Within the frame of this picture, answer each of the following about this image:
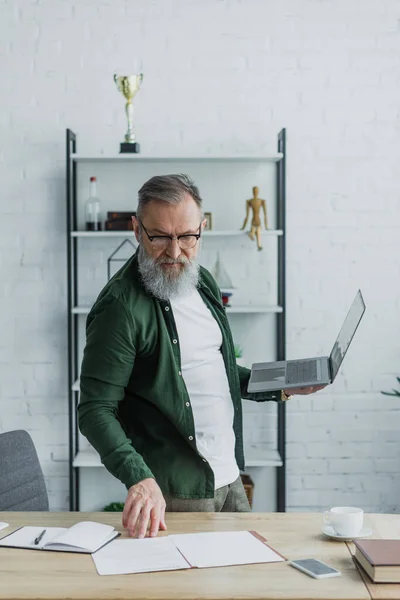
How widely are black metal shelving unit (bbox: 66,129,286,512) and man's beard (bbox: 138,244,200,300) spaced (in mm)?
1526

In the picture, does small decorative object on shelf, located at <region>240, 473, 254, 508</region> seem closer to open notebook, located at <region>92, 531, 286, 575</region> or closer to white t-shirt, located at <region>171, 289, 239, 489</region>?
white t-shirt, located at <region>171, 289, 239, 489</region>

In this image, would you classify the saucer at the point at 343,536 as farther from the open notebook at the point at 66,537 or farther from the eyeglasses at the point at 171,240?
the eyeglasses at the point at 171,240

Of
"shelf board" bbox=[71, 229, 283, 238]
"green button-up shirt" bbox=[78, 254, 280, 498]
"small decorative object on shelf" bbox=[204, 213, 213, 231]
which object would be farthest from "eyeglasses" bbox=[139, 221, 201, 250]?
"small decorative object on shelf" bbox=[204, 213, 213, 231]

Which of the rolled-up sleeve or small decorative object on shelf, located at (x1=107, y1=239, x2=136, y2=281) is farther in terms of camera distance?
small decorative object on shelf, located at (x1=107, y1=239, x2=136, y2=281)

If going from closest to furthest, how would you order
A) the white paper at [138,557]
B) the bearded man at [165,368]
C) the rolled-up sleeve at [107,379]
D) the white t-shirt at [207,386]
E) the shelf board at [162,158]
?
the white paper at [138,557], the rolled-up sleeve at [107,379], the bearded man at [165,368], the white t-shirt at [207,386], the shelf board at [162,158]

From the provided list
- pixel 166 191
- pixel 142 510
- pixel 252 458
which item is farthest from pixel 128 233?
pixel 142 510

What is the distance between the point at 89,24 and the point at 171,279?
7.10 ft

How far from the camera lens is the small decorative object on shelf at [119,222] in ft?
12.1

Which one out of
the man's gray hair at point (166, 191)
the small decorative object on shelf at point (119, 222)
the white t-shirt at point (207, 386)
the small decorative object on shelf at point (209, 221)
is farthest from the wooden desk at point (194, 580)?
the small decorative object on shelf at point (209, 221)

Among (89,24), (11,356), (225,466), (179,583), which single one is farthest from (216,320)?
(89,24)

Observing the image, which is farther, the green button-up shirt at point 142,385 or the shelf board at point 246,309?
the shelf board at point 246,309

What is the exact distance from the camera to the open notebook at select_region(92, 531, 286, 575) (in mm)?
1646

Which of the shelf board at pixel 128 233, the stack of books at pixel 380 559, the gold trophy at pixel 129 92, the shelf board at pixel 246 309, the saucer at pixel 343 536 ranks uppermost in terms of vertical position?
the gold trophy at pixel 129 92

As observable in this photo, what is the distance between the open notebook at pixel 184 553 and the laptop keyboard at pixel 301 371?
1.47 feet
